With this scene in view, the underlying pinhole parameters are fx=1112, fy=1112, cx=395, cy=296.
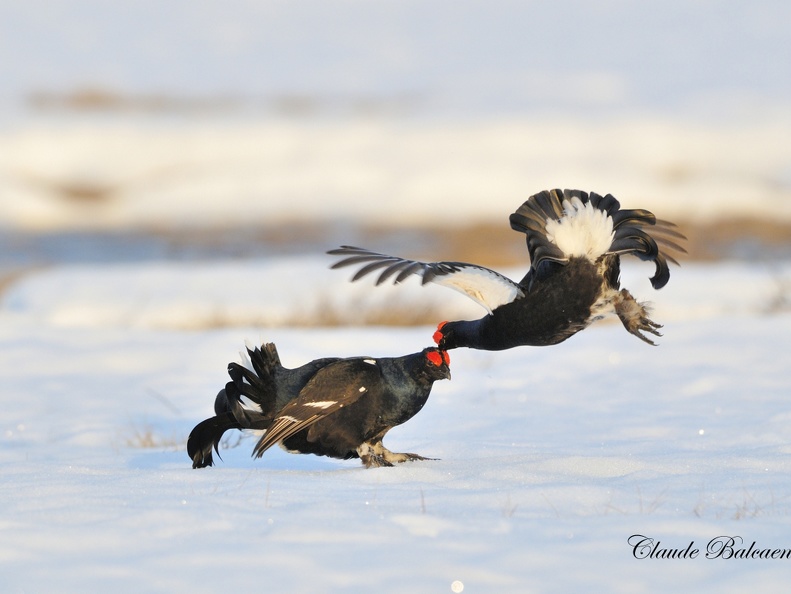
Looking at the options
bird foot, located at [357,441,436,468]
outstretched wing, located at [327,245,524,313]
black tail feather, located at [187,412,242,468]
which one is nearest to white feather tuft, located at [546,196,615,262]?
outstretched wing, located at [327,245,524,313]

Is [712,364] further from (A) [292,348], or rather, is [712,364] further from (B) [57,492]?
(B) [57,492]

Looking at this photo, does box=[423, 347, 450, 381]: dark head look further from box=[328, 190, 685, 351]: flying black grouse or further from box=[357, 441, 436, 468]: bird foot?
box=[357, 441, 436, 468]: bird foot

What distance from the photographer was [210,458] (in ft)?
15.8

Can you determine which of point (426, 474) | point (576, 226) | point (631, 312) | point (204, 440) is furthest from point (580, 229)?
point (204, 440)

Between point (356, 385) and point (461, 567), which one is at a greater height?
point (356, 385)

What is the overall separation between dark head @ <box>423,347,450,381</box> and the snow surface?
1.21ft

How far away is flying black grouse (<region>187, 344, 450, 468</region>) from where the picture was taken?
4.59m

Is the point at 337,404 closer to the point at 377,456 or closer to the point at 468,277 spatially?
the point at 377,456

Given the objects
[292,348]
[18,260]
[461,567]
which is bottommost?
[461,567]

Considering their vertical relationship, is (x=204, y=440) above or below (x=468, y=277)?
below

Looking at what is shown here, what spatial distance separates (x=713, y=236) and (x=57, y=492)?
Result: 69.2 ft

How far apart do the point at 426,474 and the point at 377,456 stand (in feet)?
1.72

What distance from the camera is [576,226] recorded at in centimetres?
468

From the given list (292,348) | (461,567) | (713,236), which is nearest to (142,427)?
(292,348)
